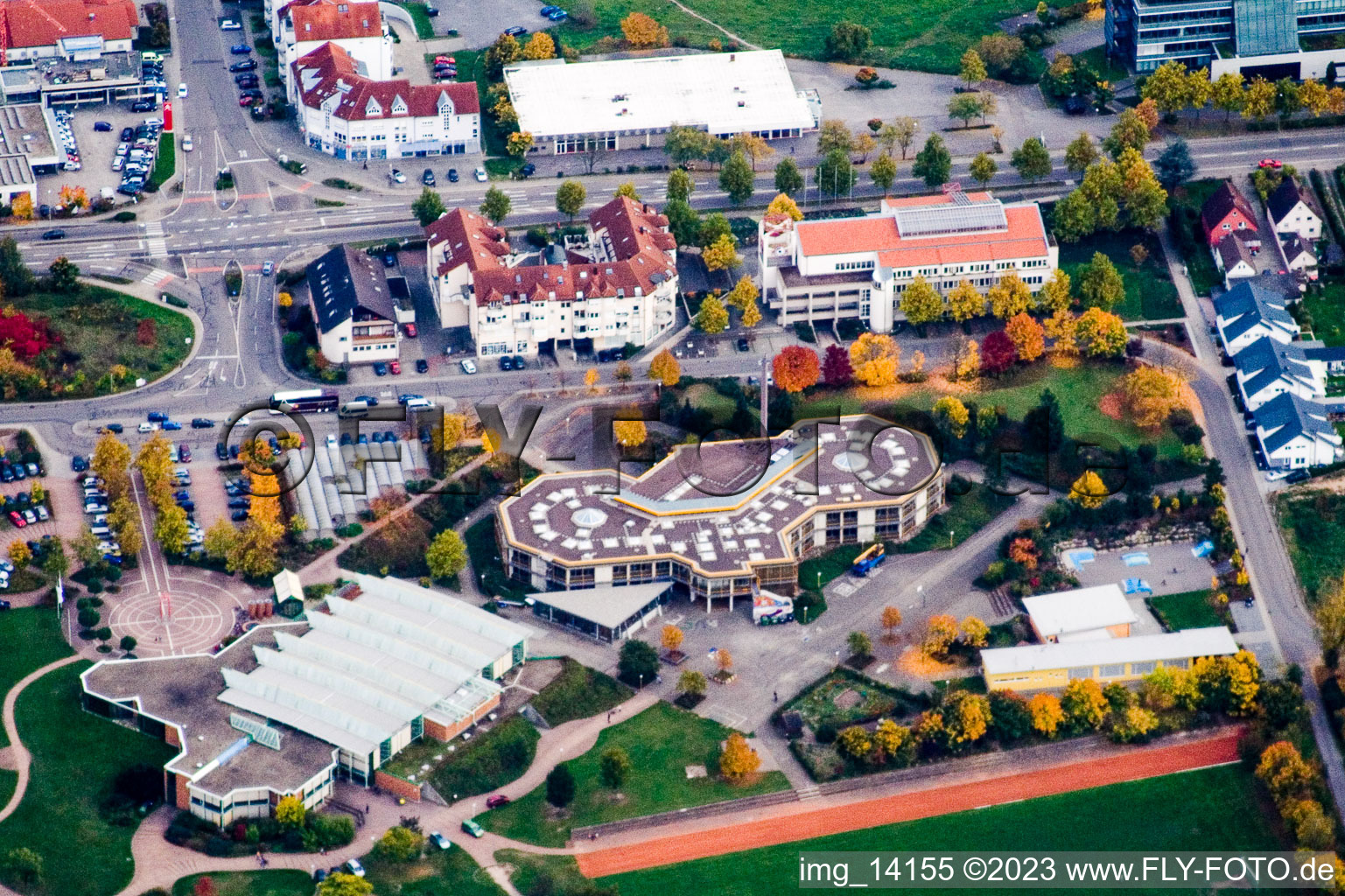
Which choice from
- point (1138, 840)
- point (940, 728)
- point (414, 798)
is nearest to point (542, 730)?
point (414, 798)

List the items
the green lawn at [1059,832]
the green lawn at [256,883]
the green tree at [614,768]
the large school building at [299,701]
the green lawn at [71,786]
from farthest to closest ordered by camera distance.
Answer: the green tree at [614,768] < the large school building at [299,701] < the green lawn at [1059,832] < the green lawn at [71,786] < the green lawn at [256,883]

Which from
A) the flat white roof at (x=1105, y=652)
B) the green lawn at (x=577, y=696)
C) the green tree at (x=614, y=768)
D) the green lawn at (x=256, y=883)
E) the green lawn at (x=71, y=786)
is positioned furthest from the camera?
the flat white roof at (x=1105, y=652)

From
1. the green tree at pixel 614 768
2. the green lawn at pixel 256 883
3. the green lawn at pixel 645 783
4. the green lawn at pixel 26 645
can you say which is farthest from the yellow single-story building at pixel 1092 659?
the green lawn at pixel 26 645

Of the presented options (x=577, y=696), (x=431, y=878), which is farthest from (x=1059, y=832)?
(x=431, y=878)

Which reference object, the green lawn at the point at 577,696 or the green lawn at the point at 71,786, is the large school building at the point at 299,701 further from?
the green lawn at the point at 577,696

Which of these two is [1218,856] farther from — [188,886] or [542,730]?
[188,886]

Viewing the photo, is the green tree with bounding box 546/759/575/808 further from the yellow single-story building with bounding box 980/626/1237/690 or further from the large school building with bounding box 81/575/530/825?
the yellow single-story building with bounding box 980/626/1237/690
